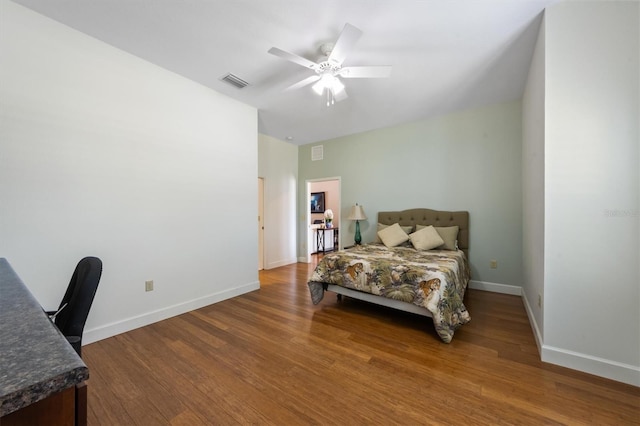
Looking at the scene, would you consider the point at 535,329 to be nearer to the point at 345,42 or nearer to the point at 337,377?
the point at 337,377

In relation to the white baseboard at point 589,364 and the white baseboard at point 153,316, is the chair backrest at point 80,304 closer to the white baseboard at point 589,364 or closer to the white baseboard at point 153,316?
the white baseboard at point 153,316

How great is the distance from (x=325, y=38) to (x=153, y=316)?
337cm

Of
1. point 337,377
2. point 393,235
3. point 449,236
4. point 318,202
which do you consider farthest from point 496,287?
point 318,202

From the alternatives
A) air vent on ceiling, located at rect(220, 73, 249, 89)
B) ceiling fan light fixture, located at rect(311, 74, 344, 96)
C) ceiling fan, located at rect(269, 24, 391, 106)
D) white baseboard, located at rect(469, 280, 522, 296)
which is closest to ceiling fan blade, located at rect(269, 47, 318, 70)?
ceiling fan, located at rect(269, 24, 391, 106)

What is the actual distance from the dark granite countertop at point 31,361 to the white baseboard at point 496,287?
457 centimetres

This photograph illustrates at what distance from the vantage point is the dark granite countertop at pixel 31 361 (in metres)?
0.46

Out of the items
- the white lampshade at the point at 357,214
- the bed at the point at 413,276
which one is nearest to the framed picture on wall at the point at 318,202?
the white lampshade at the point at 357,214

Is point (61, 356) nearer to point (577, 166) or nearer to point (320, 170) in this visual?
point (577, 166)

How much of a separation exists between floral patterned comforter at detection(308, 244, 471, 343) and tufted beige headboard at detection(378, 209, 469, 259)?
602 millimetres

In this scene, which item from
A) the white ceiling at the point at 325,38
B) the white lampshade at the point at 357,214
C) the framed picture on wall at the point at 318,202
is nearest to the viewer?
the white ceiling at the point at 325,38

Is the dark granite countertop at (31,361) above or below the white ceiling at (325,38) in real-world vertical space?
below

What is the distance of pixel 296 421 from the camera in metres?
1.50

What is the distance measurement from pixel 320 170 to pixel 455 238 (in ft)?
10.00

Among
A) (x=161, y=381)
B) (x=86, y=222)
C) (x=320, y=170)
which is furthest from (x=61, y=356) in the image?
(x=320, y=170)
